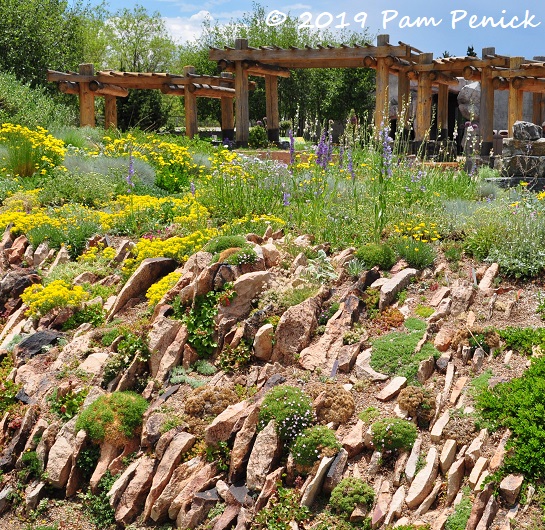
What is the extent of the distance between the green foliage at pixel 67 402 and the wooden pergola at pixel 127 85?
12807mm

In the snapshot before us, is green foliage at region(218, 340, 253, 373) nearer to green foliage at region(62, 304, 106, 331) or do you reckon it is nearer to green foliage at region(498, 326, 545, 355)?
green foliage at region(62, 304, 106, 331)

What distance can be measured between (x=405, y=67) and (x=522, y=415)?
17184 mm

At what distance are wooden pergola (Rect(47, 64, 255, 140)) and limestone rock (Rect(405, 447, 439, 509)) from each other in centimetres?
1525

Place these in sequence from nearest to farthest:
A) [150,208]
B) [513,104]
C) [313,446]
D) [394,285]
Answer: [313,446] → [394,285] → [150,208] → [513,104]

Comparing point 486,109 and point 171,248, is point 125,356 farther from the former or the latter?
point 486,109

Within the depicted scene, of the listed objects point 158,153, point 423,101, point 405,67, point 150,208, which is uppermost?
point 405,67

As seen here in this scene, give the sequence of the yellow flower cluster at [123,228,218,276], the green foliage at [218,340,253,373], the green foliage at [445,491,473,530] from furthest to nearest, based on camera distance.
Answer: the yellow flower cluster at [123,228,218,276]
the green foliage at [218,340,253,373]
the green foliage at [445,491,473,530]

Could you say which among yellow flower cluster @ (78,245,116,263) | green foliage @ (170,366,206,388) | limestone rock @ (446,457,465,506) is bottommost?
limestone rock @ (446,457,465,506)

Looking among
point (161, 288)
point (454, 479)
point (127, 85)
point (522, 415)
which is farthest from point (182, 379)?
point (127, 85)

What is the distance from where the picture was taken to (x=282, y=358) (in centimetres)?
703

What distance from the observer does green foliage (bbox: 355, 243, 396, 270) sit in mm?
8117

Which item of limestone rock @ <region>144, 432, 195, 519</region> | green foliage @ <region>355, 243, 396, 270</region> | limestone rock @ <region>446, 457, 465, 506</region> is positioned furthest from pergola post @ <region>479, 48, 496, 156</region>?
limestone rock @ <region>446, 457, 465, 506</region>

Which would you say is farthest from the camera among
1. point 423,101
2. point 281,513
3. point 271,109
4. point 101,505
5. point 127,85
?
point 271,109

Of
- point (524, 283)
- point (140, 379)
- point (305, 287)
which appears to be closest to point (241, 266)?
point (305, 287)
